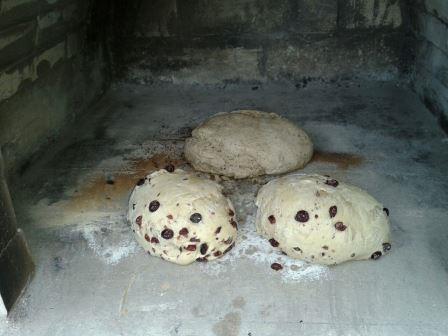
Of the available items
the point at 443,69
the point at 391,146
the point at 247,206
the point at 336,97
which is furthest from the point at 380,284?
the point at 336,97

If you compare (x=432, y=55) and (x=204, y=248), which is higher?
(x=432, y=55)

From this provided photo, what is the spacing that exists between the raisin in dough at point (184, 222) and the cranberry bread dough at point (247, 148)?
57cm

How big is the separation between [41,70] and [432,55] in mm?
3246

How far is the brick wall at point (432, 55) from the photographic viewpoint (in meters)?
3.72

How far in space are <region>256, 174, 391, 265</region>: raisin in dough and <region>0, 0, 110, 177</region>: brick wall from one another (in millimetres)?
1846

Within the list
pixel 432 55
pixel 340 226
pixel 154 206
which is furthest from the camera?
pixel 432 55

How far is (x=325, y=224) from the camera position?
7.88 ft

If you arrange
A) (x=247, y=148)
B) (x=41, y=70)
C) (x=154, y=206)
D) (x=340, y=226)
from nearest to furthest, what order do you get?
(x=340, y=226) → (x=154, y=206) → (x=247, y=148) → (x=41, y=70)

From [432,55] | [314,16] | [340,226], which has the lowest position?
[340,226]

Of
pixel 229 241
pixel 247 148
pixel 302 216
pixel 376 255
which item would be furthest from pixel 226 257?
pixel 247 148

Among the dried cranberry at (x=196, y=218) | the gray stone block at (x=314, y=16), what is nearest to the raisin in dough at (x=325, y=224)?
the dried cranberry at (x=196, y=218)

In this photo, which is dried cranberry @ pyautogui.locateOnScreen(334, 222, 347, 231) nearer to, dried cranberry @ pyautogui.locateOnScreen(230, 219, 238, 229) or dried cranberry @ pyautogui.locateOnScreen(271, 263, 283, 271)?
dried cranberry @ pyautogui.locateOnScreen(271, 263, 283, 271)

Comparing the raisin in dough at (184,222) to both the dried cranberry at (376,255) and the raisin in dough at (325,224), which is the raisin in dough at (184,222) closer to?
the raisin in dough at (325,224)

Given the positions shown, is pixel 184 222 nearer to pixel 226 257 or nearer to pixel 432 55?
pixel 226 257
